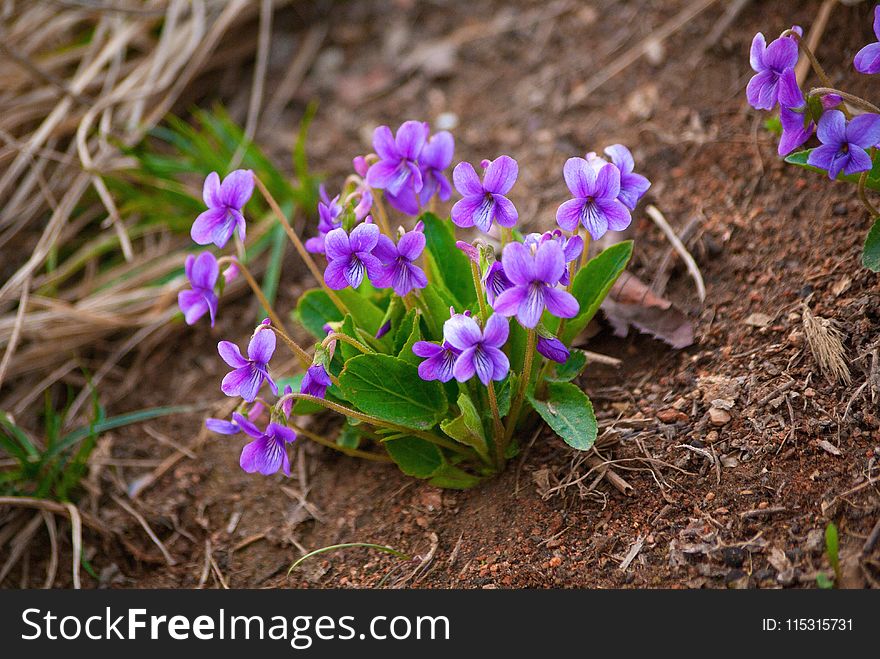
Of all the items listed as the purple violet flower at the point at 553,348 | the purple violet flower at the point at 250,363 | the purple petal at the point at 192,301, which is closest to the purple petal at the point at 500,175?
the purple violet flower at the point at 553,348

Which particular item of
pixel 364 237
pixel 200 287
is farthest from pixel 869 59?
pixel 200 287

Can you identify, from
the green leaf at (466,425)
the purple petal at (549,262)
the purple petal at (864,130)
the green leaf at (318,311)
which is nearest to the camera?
the purple petal at (549,262)

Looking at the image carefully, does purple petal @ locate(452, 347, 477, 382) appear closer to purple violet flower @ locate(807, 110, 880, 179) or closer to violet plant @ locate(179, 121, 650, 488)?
violet plant @ locate(179, 121, 650, 488)

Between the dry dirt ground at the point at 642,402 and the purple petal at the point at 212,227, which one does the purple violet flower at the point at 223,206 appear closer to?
the purple petal at the point at 212,227

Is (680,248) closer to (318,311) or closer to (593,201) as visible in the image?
(593,201)

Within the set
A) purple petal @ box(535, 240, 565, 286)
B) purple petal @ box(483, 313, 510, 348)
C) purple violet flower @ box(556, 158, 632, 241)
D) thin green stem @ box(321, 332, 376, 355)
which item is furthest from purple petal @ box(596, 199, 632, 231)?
thin green stem @ box(321, 332, 376, 355)

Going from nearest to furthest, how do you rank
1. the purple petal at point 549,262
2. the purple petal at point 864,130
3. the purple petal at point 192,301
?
1. the purple petal at point 549,262
2. the purple petal at point 864,130
3. the purple petal at point 192,301
